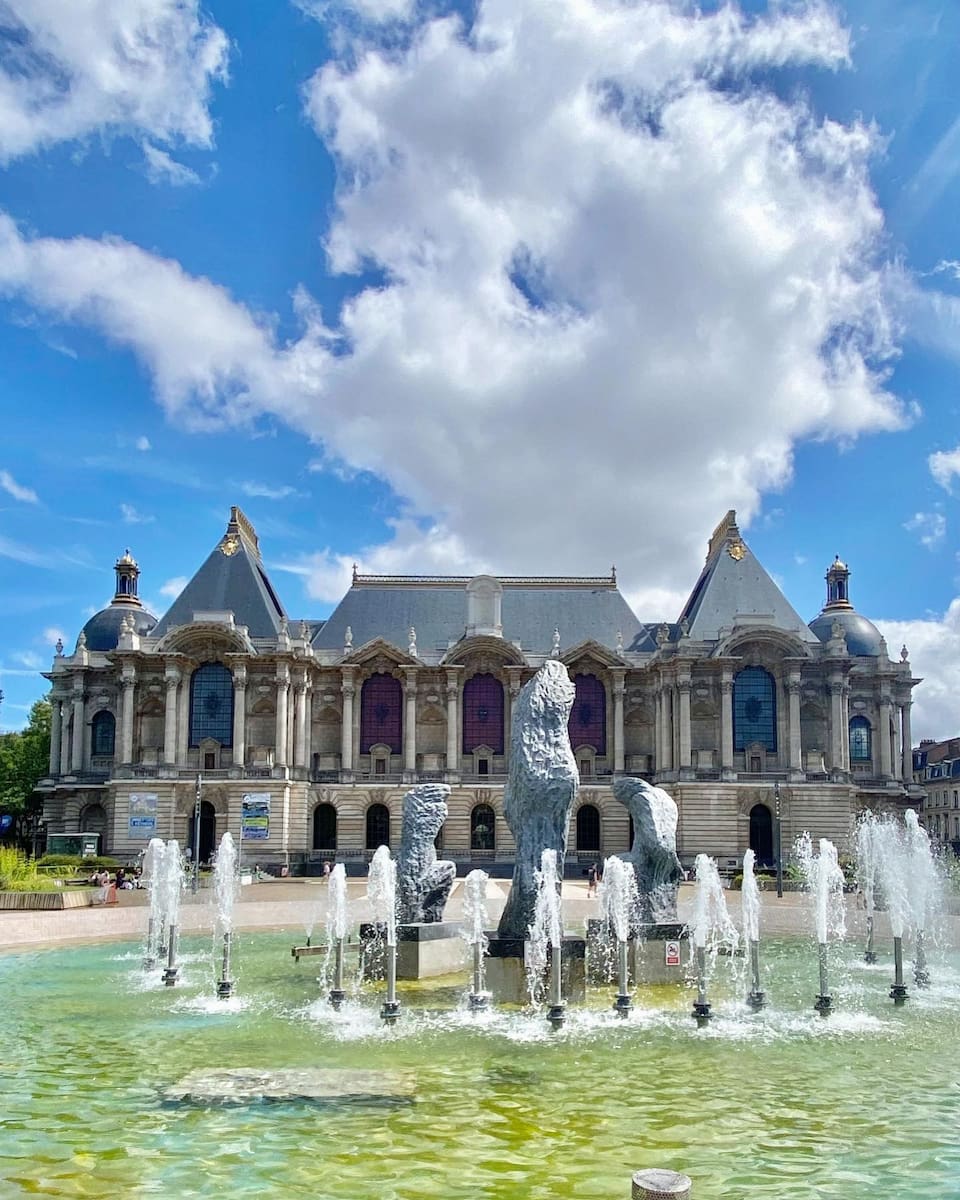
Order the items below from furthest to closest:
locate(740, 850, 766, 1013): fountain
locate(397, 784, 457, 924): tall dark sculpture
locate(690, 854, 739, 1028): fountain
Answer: locate(397, 784, 457, 924): tall dark sculpture → locate(740, 850, 766, 1013): fountain → locate(690, 854, 739, 1028): fountain

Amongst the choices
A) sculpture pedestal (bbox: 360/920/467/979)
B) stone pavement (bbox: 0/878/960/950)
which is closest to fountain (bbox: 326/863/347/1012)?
sculpture pedestal (bbox: 360/920/467/979)

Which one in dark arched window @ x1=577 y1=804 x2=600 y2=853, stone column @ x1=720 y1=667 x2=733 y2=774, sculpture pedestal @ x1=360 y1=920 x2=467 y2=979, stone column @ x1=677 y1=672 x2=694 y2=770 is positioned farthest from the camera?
dark arched window @ x1=577 y1=804 x2=600 y2=853

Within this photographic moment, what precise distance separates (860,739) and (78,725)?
1980 inches

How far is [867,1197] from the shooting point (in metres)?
11.6

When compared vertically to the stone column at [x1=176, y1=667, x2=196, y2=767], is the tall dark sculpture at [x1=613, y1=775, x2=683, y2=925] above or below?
below

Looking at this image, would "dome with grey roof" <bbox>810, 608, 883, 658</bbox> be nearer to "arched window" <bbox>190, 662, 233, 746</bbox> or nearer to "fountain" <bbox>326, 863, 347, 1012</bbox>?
"arched window" <bbox>190, 662, 233, 746</bbox>

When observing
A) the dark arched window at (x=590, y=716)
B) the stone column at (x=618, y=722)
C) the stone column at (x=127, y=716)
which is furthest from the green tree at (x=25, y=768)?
the stone column at (x=618, y=722)

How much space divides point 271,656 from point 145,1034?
5219 cm

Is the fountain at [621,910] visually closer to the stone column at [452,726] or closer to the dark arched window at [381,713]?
the stone column at [452,726]

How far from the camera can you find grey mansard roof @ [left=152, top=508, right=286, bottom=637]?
74.4m

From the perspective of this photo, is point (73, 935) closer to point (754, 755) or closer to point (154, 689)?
point (154, 689)

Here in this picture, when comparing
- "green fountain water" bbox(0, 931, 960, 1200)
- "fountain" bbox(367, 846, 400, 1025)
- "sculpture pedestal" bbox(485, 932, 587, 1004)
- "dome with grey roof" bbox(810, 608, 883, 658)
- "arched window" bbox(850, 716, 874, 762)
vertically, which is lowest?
"green fountain water" bbox(0, 931, 960, 1200)

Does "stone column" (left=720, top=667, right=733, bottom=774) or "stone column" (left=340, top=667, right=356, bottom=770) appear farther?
"stone column" (left=340, top=667, right=356, bottom=770)

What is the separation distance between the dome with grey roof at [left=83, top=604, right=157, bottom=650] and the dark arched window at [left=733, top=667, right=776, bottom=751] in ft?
129
